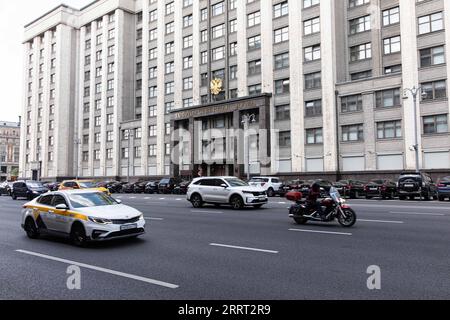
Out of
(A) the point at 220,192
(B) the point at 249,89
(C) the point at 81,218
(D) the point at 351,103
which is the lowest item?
(C) the point at 81,218

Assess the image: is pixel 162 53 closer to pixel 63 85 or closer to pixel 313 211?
pixel 63 85

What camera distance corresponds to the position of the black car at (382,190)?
26406mm

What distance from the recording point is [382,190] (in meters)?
26.4

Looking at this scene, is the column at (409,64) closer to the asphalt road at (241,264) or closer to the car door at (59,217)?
the asphalt road at (241,264)

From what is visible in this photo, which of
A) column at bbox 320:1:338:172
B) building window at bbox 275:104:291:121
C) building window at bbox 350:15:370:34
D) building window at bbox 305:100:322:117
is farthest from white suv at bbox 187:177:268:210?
building window at bbox 350:15:370:34

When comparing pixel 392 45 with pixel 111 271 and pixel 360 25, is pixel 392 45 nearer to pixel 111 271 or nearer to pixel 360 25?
pixel 360 25

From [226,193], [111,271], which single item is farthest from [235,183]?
[111,271]

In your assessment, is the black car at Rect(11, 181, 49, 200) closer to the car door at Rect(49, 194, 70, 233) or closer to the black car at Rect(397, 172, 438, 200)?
the car door at Rect(49, 194, 70, 233)

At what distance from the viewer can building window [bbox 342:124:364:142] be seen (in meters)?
37.5

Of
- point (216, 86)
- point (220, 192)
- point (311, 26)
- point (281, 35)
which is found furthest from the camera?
point (216, 86)

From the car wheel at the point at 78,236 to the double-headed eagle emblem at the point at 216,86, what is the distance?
133ft

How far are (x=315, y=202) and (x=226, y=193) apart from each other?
7334 millimetres

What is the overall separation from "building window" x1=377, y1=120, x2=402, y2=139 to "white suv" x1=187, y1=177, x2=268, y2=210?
21804 millimetres

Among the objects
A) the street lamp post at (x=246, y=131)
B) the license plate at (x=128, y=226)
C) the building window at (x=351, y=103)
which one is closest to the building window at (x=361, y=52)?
the building window at (x=351, y=103)
